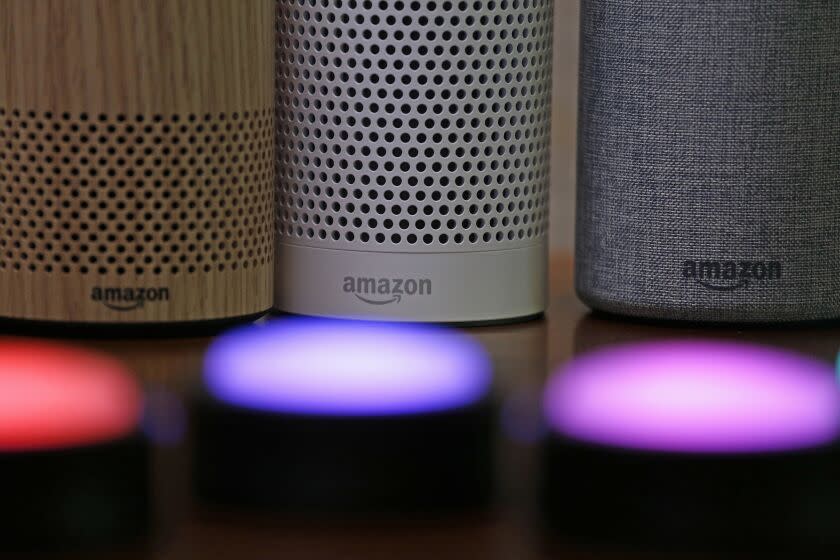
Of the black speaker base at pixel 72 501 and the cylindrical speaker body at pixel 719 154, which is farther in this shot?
the cylindrical speaker body at pixel 719 154

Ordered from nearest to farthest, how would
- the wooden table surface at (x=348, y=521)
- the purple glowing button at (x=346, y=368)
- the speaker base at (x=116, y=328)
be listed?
the wooden table surface at (x=348, y=521) → the purple glowing button at (x=346, y=368) → the speaker base at (x=116, y=328)

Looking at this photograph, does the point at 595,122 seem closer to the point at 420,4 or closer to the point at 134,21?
the point at 420,4

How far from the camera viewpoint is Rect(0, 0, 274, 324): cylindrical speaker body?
77 centimetres

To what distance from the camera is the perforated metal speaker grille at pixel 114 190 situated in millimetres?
786

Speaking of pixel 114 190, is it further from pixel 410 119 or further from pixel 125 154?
pixel 410 119

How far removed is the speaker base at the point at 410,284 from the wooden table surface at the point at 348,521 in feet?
0.09

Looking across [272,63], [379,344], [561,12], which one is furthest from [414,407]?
[561,12]

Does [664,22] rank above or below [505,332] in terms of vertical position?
above

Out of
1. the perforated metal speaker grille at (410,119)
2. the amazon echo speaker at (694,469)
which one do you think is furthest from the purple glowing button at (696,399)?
the perforated metal speaker grille at (410,119)

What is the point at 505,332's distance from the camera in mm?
866

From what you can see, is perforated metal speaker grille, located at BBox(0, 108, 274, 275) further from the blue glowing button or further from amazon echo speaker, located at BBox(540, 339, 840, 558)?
amazon echo speaker, located at BBox(540, 339, 840, 558)

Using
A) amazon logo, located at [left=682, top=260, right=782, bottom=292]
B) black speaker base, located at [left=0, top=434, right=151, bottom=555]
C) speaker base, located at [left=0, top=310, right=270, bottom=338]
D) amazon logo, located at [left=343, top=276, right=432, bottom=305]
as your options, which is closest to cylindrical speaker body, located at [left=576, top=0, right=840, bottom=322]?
amazon logo, located at [left=682, top=260, right=782, bottom=292]

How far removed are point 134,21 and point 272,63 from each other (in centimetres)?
9

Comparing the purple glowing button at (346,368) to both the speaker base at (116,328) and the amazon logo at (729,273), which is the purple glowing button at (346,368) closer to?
the speaker base at (116,328)
